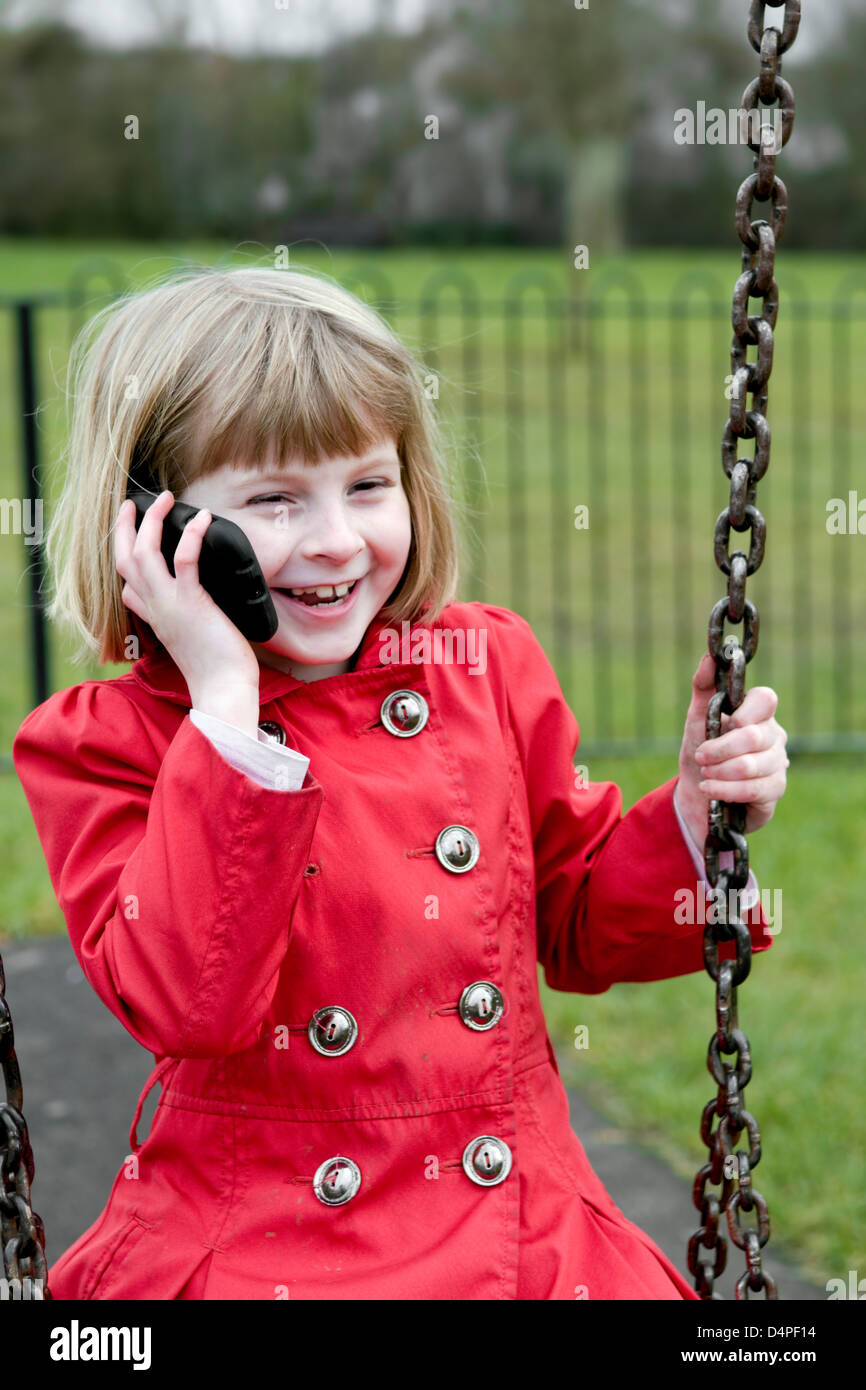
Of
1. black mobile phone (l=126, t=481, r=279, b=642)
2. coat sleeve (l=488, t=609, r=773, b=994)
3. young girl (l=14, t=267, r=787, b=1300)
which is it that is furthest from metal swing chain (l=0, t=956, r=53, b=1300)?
coat sleeve (l=488, t=609, r=773, b=994)

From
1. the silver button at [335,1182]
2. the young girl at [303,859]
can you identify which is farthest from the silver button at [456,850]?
the silver button at [335,1182]

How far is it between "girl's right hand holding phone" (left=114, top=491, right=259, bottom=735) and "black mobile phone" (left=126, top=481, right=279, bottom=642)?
10 millimetres

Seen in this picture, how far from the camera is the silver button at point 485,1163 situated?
66.9 inches

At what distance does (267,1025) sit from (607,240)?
26209mm

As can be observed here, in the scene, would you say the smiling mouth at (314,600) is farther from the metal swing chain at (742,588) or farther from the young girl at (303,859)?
the metal swing chain at (742,588)

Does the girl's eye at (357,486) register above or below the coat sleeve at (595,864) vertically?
above

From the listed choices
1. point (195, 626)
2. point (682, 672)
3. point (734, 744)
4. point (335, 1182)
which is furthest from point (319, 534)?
point (682, 672)

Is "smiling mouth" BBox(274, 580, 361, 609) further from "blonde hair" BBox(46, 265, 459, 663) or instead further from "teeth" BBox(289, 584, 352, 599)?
"blonde hair" BBox(46, 265, 459, 663)

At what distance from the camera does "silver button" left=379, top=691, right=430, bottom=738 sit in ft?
5.98

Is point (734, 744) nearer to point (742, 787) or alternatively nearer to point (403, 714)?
point (742, 787)

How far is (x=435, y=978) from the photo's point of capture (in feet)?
5.65

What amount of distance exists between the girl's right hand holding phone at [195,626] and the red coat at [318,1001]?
68mm

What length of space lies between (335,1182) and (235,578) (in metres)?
0.67
